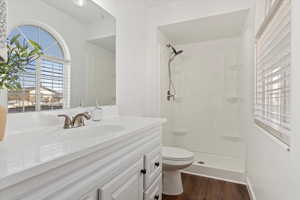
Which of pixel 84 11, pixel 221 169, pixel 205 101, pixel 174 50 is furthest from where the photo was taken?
pixel 205 101

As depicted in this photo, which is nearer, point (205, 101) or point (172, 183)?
point (172, 183)

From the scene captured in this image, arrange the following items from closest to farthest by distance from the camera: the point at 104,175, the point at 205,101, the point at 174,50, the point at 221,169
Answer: the point at 104,175, the point at 221,169, the point at 174,50, the point at 205,101

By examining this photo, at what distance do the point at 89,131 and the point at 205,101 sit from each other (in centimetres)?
227

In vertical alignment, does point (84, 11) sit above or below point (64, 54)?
above

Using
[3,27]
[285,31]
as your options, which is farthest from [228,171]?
[3,27]

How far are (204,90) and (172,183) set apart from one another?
171 centimetres

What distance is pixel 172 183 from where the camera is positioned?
72.6 inches

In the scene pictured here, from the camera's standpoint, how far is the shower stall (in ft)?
8.32

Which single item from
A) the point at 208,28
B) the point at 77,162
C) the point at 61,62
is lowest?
the point at 77,162

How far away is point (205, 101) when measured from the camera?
295cm

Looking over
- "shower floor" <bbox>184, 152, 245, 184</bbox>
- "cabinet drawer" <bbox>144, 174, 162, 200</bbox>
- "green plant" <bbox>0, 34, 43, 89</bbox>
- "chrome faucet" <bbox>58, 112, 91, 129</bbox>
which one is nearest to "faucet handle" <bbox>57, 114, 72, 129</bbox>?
"chrome faucet" <bbox>58, 112, 91, 129</bbox>

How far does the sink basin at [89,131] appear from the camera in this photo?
1.03 meters

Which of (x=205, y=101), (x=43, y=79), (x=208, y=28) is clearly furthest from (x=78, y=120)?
(x=205, y=101)

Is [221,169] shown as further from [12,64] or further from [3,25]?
[3,25]
